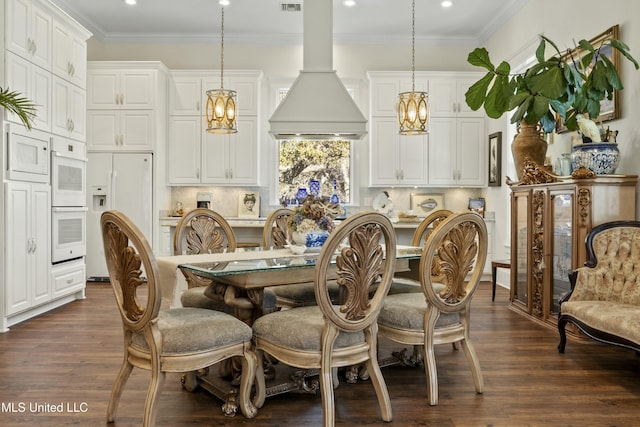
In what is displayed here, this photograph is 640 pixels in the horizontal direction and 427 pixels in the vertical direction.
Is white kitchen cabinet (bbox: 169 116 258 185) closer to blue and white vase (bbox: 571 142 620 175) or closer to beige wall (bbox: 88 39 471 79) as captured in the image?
beige wall (bbox: 88 39 471 79)

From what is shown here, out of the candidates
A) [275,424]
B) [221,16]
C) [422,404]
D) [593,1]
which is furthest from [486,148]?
[275,424]

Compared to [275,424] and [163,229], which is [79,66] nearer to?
[163,229]

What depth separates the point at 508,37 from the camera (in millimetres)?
6340

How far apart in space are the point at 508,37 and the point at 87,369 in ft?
19.2

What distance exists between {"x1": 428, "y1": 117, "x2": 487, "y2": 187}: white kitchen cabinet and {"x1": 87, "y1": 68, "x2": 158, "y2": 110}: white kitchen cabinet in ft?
12.5

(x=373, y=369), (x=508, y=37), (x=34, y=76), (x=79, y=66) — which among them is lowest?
(x=373, y=369)

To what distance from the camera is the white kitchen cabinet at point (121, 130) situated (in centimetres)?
664

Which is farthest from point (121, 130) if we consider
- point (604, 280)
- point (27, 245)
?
point (604, 280)

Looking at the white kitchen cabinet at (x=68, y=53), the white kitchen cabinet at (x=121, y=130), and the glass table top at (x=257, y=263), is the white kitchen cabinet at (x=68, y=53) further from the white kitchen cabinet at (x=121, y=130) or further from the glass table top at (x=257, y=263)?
the glass table top at (x=257, y=263)

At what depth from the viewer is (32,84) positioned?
458 cm

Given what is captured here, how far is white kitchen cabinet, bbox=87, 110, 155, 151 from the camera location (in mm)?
6641

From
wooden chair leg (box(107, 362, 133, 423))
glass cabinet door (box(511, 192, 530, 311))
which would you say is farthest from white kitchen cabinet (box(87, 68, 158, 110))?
wooden chair leg (box(107, 362, 133, 423))

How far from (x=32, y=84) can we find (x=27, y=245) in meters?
1.44

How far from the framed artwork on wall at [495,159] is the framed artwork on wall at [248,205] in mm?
3192
